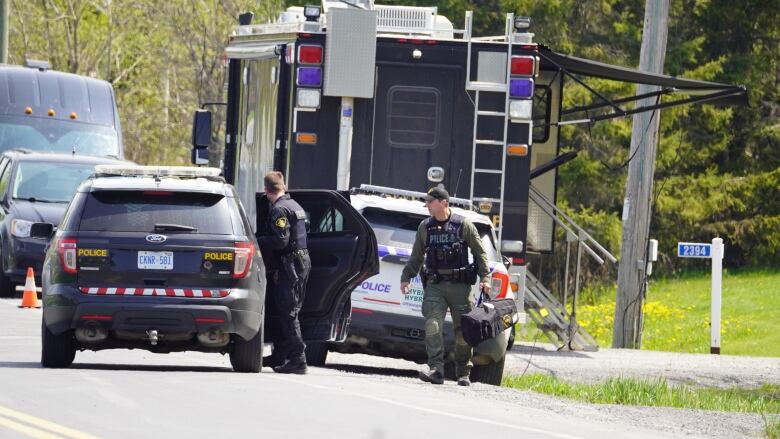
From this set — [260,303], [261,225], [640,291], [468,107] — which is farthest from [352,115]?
[640,291]

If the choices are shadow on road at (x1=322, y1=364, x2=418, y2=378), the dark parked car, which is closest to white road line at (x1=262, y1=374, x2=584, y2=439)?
shadow on road at (x1=322, y1=364, x2=418, y2=378)

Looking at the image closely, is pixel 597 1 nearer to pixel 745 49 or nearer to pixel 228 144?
pixel 745 49

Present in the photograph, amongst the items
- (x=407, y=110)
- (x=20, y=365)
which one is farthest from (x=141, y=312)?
(x=407, y=110)

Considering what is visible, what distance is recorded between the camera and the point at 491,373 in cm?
1499

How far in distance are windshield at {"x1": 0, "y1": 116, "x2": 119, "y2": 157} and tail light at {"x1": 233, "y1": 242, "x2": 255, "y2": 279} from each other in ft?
43.6

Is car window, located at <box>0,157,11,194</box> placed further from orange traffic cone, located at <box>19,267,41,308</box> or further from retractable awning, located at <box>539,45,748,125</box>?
retractable awning, located at <box>539,45,748,125</box>

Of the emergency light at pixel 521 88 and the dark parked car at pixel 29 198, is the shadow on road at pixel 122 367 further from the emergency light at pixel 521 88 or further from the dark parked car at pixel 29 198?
the dark parked car at pixel 29 198

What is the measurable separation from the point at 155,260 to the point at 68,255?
0.64 metres

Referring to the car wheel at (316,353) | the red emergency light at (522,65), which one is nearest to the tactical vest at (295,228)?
the car wheel at (316,353)

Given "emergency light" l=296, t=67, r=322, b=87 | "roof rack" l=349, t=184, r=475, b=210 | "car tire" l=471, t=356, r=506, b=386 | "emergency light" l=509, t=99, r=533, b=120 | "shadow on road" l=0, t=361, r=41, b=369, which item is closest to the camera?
"shadow on road" l=0, t=361, r=41, b=369

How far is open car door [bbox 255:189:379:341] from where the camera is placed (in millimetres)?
14109

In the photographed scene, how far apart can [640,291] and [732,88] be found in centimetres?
335

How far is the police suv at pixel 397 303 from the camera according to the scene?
48.3ft

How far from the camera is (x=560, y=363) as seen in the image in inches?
738
